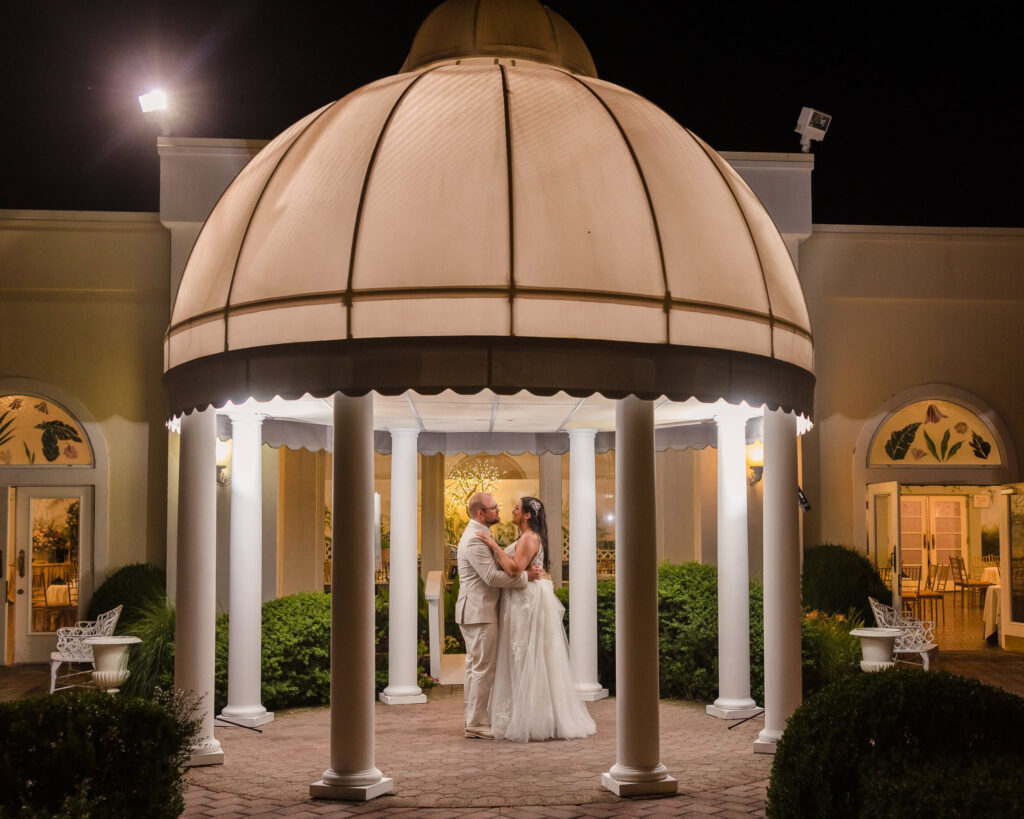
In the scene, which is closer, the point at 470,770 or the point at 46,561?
the point at 470,770

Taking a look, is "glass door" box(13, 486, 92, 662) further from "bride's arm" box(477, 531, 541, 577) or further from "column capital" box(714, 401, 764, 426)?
"column capital" box(714, 401, 764, 426)

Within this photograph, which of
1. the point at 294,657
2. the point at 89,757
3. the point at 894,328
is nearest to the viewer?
the point at 89,757

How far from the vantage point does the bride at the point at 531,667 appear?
32.9 ft

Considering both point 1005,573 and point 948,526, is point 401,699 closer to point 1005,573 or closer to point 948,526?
point 1005,573

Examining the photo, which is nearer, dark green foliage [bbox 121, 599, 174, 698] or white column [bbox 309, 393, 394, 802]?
white column [bbox 309, 393, 394, 802]

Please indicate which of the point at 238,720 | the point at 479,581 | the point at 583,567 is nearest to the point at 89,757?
the point at 479,581

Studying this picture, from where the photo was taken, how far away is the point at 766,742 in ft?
30.3

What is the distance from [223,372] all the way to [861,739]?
4.91 metres

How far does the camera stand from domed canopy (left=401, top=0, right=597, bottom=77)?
1016 centimetres

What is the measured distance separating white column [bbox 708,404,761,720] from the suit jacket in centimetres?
226

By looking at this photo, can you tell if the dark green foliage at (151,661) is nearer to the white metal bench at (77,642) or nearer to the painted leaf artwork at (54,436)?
the white metal bench at (77,642)

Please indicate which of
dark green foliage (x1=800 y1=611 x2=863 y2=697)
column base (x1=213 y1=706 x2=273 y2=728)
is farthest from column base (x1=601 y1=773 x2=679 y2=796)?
column base (x1=213 y1=706 x2=273 y2=728)

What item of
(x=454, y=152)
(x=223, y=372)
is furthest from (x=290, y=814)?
(x=454, y=152)

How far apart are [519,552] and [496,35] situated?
461cm
